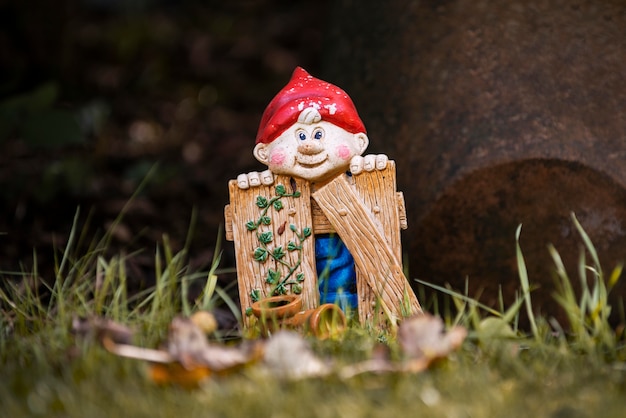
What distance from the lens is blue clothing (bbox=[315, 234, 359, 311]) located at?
90.6 inches

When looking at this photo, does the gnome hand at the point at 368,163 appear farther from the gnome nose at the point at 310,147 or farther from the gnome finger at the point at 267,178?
the gnome finger at the point at 267,178

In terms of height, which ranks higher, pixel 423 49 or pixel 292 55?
pixel 292 55

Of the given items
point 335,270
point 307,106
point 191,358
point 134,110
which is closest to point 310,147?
point 307,106

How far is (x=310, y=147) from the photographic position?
2209 millimetres

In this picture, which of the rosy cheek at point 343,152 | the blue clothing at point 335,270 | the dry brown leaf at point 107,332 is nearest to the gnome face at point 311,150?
the rosy cheek at point 343,152

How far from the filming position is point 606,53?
2.64 m

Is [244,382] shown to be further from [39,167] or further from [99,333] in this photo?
[39,167]

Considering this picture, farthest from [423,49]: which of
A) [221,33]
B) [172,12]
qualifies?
[172,12]

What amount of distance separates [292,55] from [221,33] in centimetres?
67

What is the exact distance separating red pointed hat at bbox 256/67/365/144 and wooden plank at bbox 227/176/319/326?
0.46 ft

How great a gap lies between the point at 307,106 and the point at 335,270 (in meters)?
0.45

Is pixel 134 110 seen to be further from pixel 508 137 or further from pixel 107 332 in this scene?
pixel 107 332

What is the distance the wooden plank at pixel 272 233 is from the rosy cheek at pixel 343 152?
130 mm

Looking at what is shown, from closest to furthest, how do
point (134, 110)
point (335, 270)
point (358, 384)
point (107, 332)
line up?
point (358, 384)
point (107, 332)
point (335, 270)
point (134, 110)
